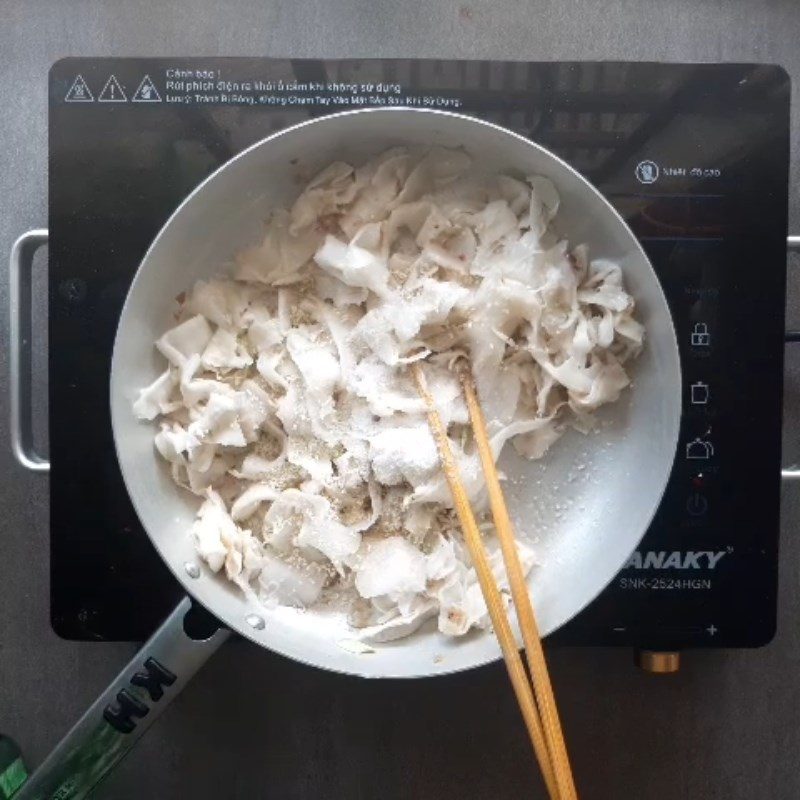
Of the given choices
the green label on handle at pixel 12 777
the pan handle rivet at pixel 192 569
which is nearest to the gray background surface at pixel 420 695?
the green label on handle at pixel 12 777

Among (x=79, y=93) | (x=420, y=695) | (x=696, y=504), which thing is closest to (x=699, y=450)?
(x=696, y=504)

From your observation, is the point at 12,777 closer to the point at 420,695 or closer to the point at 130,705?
the point at 130,705

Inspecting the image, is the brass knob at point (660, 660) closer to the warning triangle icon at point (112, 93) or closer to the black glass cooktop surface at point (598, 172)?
the black glass cooktop surface at point (598, 172)

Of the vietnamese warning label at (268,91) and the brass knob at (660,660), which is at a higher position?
the vietnamese warning label at (268,91)

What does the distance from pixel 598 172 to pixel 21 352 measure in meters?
0.45

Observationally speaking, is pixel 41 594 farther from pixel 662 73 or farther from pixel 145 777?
pixel 662 73

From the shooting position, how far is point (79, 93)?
2.10ft

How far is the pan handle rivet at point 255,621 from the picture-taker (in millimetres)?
603

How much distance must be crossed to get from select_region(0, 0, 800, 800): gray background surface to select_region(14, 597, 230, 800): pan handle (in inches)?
5.0

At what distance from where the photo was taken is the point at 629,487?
62 centimetres

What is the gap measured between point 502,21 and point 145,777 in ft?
2.31

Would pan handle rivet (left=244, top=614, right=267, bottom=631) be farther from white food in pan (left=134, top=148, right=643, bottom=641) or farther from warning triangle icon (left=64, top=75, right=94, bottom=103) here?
warning triangle icon (left=64, top=75, right=94, bottom=103)

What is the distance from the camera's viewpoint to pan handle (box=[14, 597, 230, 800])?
0.60m

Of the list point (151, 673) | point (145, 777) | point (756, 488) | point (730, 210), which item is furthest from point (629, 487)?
point (145, 777)
